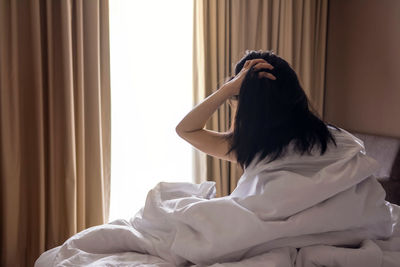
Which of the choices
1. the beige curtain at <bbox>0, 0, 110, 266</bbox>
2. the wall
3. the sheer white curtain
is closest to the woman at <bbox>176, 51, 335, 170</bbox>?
the beige curtain at <bbox>0, 0, 110, 266</bbox>

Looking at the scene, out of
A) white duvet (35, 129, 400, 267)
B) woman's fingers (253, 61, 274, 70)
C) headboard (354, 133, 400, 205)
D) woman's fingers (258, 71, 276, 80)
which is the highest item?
woman's fingers (253, 61, 274, 70)

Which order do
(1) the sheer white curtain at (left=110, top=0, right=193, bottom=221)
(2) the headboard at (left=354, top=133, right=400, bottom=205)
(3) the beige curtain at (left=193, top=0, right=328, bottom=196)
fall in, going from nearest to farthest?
(2) the headboard at (left=354, top=133, right=400, bottom=205) < (1) the sheer white curtain at (left=110, top=0, right=193, bottom=221) < (3) the beige curtain at (left=193, top=0, right=328, bottom=196)

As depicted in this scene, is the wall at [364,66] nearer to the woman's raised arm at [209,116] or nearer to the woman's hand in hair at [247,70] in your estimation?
the woman's raised arm at [209,116]

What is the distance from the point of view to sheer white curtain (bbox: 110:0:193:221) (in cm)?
293

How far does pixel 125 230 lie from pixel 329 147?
27.2 inches

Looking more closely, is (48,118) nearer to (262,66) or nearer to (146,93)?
(146,93)

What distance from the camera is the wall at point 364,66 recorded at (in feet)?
10.2

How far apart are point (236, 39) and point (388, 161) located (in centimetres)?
145

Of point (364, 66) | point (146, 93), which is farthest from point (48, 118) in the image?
point (364, 66)

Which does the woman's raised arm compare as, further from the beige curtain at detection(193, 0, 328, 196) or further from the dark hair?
the beige curtain at detection(193, 0, 328, 196)

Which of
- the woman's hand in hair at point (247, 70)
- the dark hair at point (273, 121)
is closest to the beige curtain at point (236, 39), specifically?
the woman's hand in hair at point (247, 70)

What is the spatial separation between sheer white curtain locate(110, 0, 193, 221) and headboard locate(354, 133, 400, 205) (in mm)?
1412

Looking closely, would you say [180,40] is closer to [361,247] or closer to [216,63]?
[216,63]

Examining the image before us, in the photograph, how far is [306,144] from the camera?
1.26 meters
